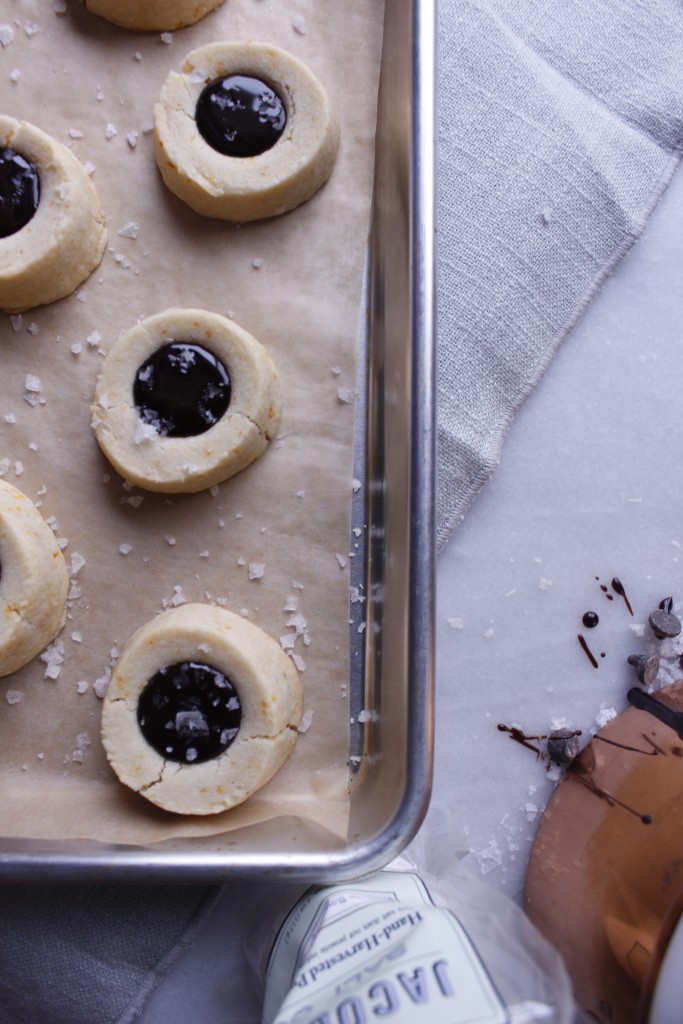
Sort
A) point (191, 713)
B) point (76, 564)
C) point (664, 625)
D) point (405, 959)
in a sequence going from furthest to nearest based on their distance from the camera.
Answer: point (664, 625) → point (76, 564) → point (191, 713) → point (405, 959)

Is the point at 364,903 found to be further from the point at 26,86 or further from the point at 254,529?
the point at 26,86

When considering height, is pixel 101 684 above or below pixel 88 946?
above

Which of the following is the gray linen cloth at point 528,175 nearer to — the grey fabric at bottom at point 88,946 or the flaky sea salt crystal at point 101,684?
the flaky sea salt crystal at point 101,684

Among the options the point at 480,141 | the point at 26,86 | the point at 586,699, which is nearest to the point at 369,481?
the point at 586,699

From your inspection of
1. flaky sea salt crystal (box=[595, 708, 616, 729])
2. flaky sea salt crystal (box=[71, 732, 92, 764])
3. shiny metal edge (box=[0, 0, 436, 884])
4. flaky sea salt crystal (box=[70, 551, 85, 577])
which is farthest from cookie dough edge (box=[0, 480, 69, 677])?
flaky sea salt crystal (box=[595, 708, 616, 729])

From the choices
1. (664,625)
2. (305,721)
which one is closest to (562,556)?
(664,625)

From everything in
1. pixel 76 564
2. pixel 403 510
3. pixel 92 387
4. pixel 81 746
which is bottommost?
pixel 81 746

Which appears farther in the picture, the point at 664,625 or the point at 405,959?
the point at 664,625

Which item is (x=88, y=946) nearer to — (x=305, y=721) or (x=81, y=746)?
(x=81, y=746)
